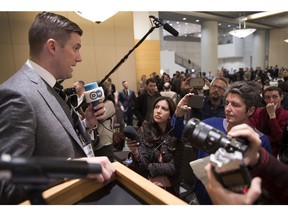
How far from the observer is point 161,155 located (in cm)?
176

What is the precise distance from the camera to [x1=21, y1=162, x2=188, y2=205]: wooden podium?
24.0 inches

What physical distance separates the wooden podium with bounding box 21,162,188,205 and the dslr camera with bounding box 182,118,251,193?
14 centimetres

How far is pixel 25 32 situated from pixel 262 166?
673cm

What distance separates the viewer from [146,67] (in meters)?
9.09

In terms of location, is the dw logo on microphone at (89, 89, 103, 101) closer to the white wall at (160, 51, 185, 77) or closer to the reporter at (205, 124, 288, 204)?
the reporter at (205, 124, 288, 204)

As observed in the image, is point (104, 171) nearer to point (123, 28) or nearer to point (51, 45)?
point (51, 45)

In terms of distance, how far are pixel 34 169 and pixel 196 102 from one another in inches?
54.6

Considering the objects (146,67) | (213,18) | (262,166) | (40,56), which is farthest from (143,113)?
(213,18)

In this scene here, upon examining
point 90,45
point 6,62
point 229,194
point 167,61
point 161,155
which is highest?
point 90,45

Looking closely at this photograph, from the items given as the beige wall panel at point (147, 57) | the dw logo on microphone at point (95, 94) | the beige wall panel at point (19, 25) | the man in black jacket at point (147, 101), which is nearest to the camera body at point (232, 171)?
the dw logo on microphone at point (95, 94)

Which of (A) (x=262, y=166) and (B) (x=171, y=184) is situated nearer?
(A) (x=262, y=166)

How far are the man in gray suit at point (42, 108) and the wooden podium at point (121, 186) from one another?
0.04 metres

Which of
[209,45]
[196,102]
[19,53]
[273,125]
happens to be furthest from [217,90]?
[209,45]
